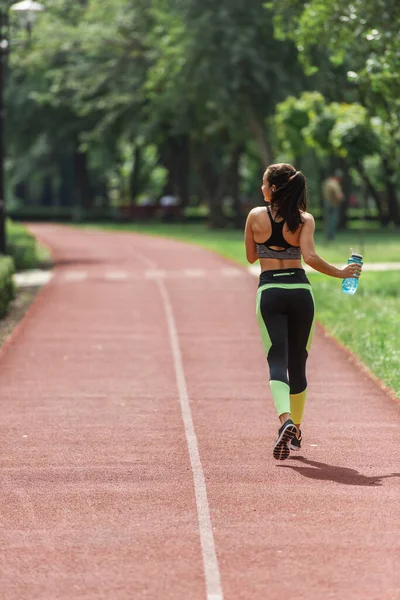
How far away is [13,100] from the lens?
62.8m

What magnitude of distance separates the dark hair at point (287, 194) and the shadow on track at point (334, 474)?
4.91 ft

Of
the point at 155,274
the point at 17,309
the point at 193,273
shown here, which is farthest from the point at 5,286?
the point at 193,273

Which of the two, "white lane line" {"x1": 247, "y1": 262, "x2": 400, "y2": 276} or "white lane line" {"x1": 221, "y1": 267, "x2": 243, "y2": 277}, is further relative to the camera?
"white lane line" {"x1": 247, "y1": 262, "x2": 400, "y2": 276}

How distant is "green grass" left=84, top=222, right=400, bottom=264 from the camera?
33.1 meters

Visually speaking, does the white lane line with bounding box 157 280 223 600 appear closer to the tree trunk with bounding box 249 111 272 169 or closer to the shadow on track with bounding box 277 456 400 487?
the shadow on track with bounding box 277 456 400 487

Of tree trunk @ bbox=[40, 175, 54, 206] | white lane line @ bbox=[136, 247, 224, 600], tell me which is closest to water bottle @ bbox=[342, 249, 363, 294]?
white lane line @ bbox=[136, 247, 224, 600]

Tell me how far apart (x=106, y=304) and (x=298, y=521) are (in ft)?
47.0

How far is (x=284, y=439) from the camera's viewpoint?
8.79 m

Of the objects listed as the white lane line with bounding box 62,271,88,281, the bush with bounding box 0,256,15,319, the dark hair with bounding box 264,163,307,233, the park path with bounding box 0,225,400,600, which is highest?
the dark hair with bounding box 264,163,307,233

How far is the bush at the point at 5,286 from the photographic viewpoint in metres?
19.7

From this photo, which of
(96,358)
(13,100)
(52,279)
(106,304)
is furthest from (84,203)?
(96,358)

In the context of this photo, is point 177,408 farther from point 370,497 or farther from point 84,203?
point 84,203

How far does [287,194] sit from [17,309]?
12.7 metres

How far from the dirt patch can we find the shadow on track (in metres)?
7.82
